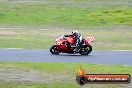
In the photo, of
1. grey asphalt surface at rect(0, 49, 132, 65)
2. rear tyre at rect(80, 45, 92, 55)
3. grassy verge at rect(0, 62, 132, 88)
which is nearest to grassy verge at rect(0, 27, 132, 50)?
grey asphalt surface at rect(0, 49, 132, 65)

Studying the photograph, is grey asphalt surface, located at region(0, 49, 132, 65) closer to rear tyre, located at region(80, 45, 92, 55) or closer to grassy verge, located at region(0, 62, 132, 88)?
rear tyre, located at region(80, 45, 92, 55)

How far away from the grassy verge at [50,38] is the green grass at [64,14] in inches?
213

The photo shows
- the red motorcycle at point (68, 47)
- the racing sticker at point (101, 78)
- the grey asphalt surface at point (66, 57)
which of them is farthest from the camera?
the red motorcycle at point (68, 47)

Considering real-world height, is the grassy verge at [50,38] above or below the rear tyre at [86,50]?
below

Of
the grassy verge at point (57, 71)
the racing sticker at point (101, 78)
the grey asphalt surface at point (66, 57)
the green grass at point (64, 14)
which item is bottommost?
the green grass at point (64, 14)

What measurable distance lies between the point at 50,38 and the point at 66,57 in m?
12.1

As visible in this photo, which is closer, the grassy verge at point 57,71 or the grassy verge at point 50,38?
the grassy verge at point 57,71

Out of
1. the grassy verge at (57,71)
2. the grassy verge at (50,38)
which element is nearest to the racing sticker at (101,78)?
the grassy verge at (57,71)

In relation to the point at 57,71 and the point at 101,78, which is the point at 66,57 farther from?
the point at 101,78

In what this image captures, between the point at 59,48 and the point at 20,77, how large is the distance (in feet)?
31.0

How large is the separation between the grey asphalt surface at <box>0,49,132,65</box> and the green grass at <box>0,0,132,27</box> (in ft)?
69.9

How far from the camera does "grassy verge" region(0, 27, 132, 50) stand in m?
32.5

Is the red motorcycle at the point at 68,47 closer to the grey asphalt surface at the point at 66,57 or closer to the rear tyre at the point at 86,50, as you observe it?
the rear tyre at the point at 86,50

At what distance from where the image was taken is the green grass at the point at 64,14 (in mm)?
51250
